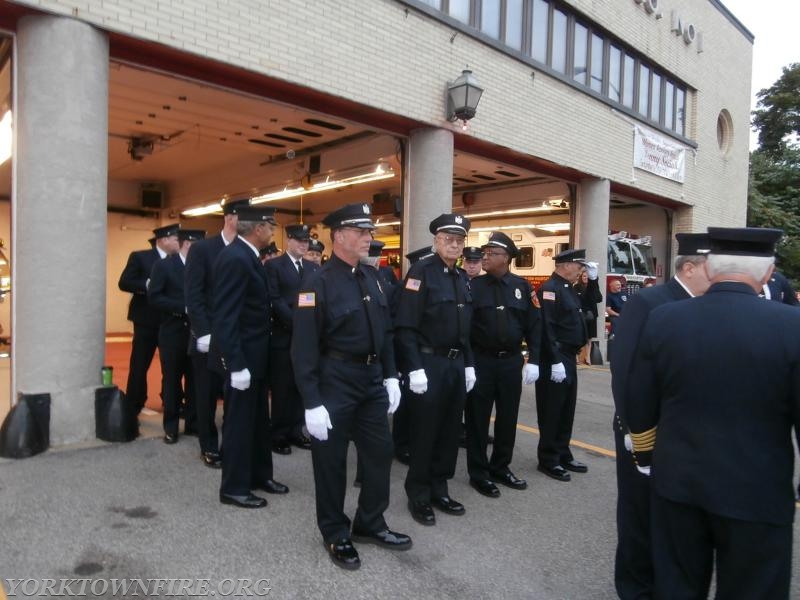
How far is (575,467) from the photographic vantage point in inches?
211

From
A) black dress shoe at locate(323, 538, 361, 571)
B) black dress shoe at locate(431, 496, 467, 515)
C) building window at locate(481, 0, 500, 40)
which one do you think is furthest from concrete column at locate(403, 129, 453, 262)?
black dress shoe at locate(323, 538, 361, 571)

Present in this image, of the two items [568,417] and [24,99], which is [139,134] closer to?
[24,99]

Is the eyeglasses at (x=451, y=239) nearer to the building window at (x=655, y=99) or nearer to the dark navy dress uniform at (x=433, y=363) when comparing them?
the dark navy dress uniform at (x=433, y=363)

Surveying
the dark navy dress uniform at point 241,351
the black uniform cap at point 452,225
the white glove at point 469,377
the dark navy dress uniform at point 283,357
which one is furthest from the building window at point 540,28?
the dark navy dress uniform at point 241,351

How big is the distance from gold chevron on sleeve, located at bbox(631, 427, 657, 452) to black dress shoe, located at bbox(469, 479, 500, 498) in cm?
220

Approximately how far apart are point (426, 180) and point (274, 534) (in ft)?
19.8

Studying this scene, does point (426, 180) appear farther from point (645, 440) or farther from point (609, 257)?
point (645, 440)

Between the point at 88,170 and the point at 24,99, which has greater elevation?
the point at 24,99

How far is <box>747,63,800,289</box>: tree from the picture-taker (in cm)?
2453

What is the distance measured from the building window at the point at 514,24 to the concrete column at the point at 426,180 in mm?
2561

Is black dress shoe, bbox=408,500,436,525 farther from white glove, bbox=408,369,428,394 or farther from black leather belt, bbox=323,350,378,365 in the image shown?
black leather belt, bbox=323,350,378,365

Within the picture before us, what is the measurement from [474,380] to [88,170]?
3857mm

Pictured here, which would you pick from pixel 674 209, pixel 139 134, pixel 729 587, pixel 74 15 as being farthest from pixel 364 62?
pixel 674 209

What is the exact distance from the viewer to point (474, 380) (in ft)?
14.7
